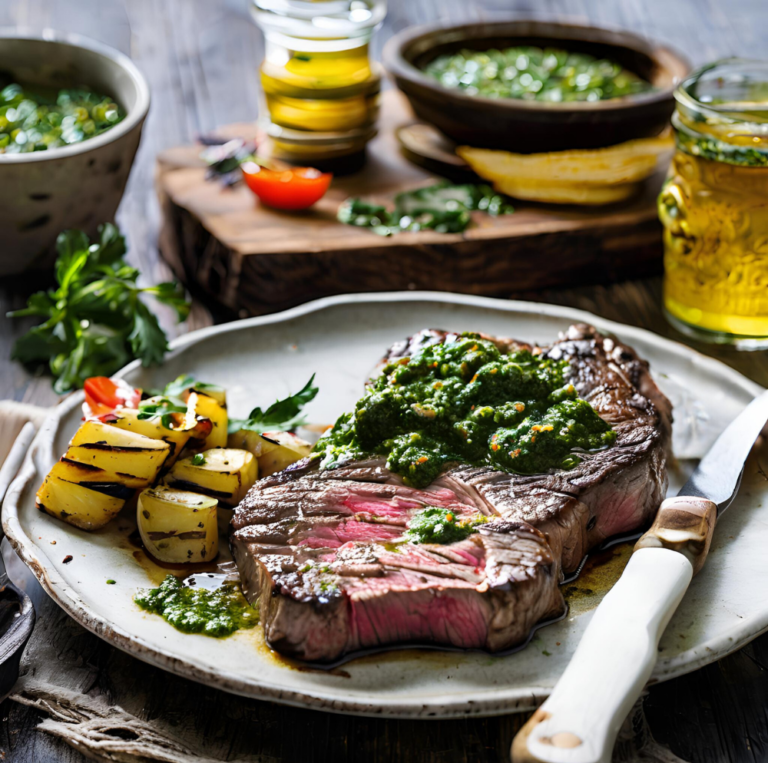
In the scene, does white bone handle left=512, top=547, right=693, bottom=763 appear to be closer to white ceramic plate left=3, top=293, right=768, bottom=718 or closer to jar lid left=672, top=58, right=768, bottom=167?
white ceramic plate left=3, top=293, right=768, bottom=718

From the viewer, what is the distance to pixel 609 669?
2100mm

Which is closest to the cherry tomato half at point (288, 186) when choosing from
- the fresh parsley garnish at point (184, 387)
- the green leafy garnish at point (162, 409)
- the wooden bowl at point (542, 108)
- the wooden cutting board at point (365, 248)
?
the wooden cutting board at point (365, 248)

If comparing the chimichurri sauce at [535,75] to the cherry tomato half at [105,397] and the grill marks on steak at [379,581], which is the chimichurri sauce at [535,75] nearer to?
the cherry tomato half at [105,397]

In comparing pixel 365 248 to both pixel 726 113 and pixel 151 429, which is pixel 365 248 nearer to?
pixel 726 113

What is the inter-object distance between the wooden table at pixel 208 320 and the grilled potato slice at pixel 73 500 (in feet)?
0.95

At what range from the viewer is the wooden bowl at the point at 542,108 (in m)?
4.70

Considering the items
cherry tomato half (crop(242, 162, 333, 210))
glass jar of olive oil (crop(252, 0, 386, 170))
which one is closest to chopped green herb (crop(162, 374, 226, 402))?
cherry tomato half (crop(242, 162, 333, 210))

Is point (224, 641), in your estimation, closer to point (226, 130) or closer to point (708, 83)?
point (708, 83)

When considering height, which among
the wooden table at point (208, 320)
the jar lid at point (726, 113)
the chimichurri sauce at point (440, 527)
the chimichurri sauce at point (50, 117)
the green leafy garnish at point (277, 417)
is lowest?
the wooden table at point (208, 320)

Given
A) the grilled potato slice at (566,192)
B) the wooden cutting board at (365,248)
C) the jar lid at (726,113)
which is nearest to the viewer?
the jar lid at (726,113)

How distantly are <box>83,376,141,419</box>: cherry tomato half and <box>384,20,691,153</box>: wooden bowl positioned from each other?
2.58 m

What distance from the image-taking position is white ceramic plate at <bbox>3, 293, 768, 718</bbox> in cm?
231

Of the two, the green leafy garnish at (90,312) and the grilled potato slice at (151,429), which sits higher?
the grilled potato slice at (151,429)

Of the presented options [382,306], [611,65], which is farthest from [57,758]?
A: [611,65]
